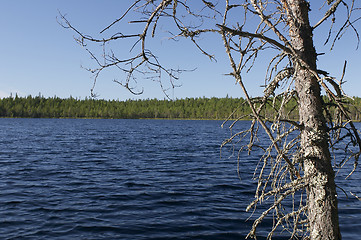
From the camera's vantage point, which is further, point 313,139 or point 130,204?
point 130,204

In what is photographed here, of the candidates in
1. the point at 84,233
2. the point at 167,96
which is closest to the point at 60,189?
the point at 84,233

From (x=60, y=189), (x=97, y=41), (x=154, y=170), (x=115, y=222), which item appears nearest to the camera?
(x=97, y=41)

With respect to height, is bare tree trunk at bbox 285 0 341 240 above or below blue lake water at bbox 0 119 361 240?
above

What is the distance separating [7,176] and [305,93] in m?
18.1

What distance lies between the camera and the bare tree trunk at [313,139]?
149 inches

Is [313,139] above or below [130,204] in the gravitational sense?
above

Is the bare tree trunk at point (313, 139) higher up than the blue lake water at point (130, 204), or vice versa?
the bare tree trunk at point (313, 139)

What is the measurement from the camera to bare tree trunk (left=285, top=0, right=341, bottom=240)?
3.78 meters

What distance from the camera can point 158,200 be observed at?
1266 cm

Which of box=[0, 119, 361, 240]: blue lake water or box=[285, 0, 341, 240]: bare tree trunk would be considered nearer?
box=[285, 0, 341, 240]: bare tree trunk

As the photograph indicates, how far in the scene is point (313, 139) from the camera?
3783 mm

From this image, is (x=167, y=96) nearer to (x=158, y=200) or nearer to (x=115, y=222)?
(x=115, y=222)

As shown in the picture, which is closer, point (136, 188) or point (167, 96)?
point (167, 96)

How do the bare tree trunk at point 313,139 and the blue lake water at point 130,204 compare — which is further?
the blue lake water at point 130,204
